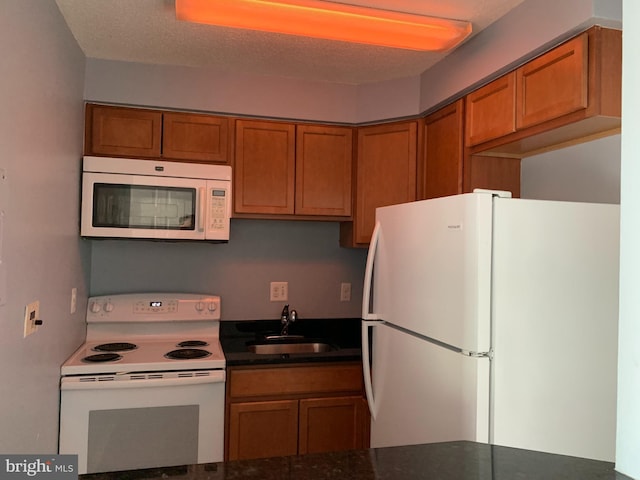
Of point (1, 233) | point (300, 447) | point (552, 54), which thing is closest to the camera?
point (1, 233)

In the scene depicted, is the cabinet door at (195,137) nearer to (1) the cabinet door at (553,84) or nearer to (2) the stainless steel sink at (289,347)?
(2) the stainless steel sink at (289,347)

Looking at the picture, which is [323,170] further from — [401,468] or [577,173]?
[401,468]

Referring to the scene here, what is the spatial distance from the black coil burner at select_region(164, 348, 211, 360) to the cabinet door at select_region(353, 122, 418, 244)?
1.06 m

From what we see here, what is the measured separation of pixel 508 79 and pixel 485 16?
0.88ft

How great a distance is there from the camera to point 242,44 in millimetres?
2293

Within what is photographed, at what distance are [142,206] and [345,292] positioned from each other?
4.48ft

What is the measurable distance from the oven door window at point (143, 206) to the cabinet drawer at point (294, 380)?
815mm

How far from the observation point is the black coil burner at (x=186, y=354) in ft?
7.66

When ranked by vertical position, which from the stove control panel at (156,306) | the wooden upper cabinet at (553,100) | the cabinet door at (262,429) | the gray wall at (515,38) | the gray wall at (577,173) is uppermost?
the gray wall at (515,38)

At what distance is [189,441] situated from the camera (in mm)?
2234

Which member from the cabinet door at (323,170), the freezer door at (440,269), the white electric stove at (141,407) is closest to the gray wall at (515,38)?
the cabinet door at (323,170)

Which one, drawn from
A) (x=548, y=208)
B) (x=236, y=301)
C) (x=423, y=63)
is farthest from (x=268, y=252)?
(x=548, y=208)

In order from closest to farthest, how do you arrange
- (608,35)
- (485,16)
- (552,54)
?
(608,35) → (552,54) → (485,16)

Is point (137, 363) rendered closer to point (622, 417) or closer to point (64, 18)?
point (64, 18)
